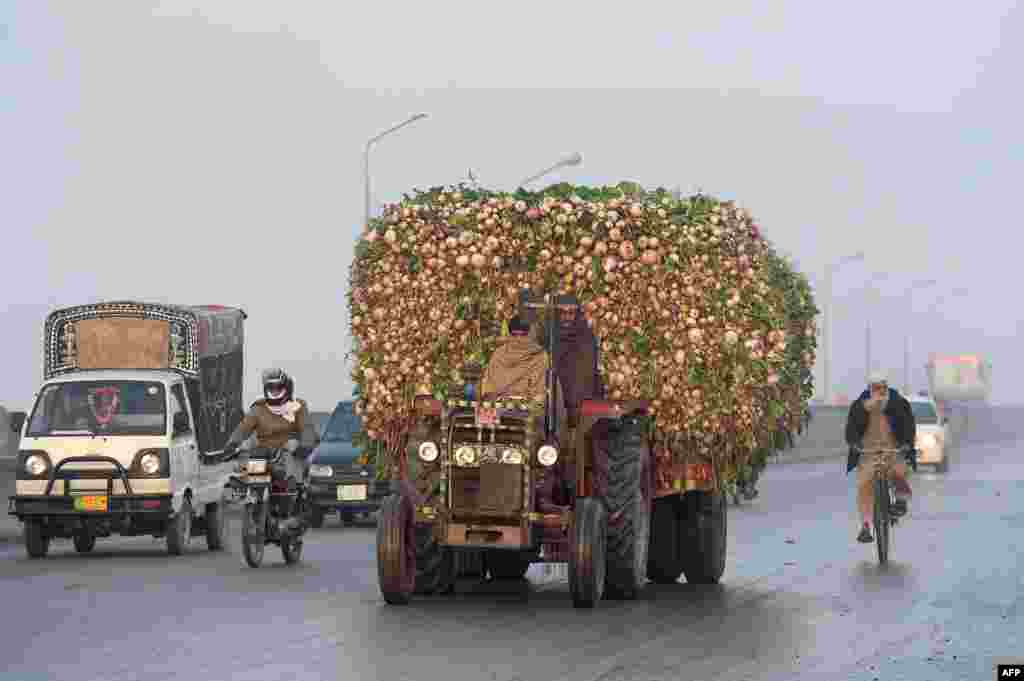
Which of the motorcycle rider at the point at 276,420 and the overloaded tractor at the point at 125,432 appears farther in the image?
the overloaded tractor at the point at 125,432

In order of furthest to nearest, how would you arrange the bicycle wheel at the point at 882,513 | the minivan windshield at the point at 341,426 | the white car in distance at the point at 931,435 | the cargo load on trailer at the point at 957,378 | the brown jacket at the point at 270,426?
the cargo load on trailer at the point at 957,378 < the white car in distance at the point at 931,435 < the minivan windshield at the point at 341,426 < the brown jacket at the point at 270,426 < the bicycle wheel at the point at 882,513

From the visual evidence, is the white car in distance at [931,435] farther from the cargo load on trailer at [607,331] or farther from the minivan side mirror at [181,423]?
the cargo load on trailer at [607,331]

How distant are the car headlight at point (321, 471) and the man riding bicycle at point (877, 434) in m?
10.8

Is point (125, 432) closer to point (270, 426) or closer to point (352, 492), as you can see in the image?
point (270, 426)

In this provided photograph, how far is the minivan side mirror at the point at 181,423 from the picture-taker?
26.5 m

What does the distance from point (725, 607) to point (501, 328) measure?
3266mm

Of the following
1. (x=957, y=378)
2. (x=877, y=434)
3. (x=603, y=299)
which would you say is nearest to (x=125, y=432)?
(x=603, y=299)

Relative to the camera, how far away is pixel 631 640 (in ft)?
51.4

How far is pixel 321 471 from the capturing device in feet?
112

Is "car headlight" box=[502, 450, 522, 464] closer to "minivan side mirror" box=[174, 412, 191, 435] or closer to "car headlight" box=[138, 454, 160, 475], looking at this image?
"car headlight" box=[138, 454, 160, 475]

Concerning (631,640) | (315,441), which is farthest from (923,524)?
(631,640)

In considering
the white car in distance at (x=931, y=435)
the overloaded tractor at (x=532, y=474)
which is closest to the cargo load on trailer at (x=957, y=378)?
the white car in distance at (x=931, y=435)

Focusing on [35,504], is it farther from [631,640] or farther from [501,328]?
[631,640]

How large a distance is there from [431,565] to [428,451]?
134 centimetres
